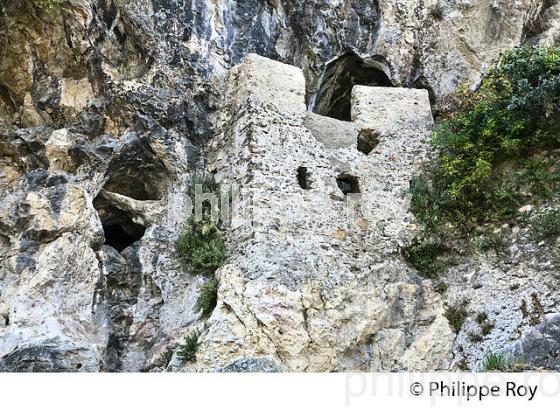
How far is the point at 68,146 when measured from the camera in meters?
10.7

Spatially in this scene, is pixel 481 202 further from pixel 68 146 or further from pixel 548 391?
pixel 68 146

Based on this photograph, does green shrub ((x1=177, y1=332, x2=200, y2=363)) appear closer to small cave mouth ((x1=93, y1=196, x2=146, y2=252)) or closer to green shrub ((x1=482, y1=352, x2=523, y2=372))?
small cave mouth ((x1=93, y1=196, x2=146, y2=252))

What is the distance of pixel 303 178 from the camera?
11.3 m

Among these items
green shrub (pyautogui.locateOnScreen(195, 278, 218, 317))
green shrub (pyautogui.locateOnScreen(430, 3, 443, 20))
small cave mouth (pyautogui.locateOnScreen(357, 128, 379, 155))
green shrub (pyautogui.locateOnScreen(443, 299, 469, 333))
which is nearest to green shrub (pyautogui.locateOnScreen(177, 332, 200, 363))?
green shrub (pyautogui.locateOnScreen(195, 278, 218, 317))

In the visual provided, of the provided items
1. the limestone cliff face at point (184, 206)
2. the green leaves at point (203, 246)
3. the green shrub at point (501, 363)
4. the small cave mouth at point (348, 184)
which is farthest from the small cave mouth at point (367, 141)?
the green shrub at point (501, 363)

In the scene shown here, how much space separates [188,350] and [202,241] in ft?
7.72

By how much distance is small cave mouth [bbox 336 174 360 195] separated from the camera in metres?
11.8

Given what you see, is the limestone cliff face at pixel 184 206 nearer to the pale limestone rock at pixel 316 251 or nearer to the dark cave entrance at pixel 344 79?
the pale limestone rock at pixel 316 251

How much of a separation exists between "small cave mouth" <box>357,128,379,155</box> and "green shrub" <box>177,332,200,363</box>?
5.82 meters

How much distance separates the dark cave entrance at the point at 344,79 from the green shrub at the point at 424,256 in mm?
4992

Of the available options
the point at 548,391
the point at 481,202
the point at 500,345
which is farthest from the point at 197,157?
the point at 548,391

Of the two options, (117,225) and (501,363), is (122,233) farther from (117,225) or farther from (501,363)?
(501,363)

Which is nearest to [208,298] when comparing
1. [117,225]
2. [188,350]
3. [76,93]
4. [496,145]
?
[188,350]

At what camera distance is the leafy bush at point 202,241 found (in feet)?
33.9
